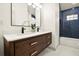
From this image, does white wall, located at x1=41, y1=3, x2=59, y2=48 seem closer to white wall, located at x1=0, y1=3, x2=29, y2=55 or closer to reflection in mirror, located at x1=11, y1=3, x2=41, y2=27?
reflection in mirror, located at x1=11, y1=3, x2=41, y2=27

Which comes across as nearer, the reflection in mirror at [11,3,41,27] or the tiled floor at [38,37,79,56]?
the tiled floor at [38,37,79,56]

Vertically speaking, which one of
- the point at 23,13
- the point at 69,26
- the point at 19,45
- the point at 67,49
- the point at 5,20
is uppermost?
the point at 23,13

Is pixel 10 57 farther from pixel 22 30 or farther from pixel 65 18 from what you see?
pixel 65 18

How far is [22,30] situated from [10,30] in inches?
9.8

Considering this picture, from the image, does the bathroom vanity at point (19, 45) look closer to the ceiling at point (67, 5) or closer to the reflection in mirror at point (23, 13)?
the reflection in mirror at point (23, 13)

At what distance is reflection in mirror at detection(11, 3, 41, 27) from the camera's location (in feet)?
4.71

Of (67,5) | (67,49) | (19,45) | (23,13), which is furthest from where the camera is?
(23,13)

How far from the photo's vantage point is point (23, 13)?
4.93 feet

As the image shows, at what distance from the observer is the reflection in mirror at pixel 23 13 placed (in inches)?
56.6

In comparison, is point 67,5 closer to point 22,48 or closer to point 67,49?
point 67,49

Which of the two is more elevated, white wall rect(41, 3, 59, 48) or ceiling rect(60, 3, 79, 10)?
ceiling rect(60, 3, 79, 10)

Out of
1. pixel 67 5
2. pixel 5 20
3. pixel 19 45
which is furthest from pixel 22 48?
pixel 67 5

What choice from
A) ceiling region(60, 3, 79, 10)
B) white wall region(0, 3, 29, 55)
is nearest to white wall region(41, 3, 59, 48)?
ceiling region(60, 3, 79, 10)

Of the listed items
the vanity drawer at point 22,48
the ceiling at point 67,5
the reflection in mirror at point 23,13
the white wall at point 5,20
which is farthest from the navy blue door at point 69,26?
the white wall at point 5,20
